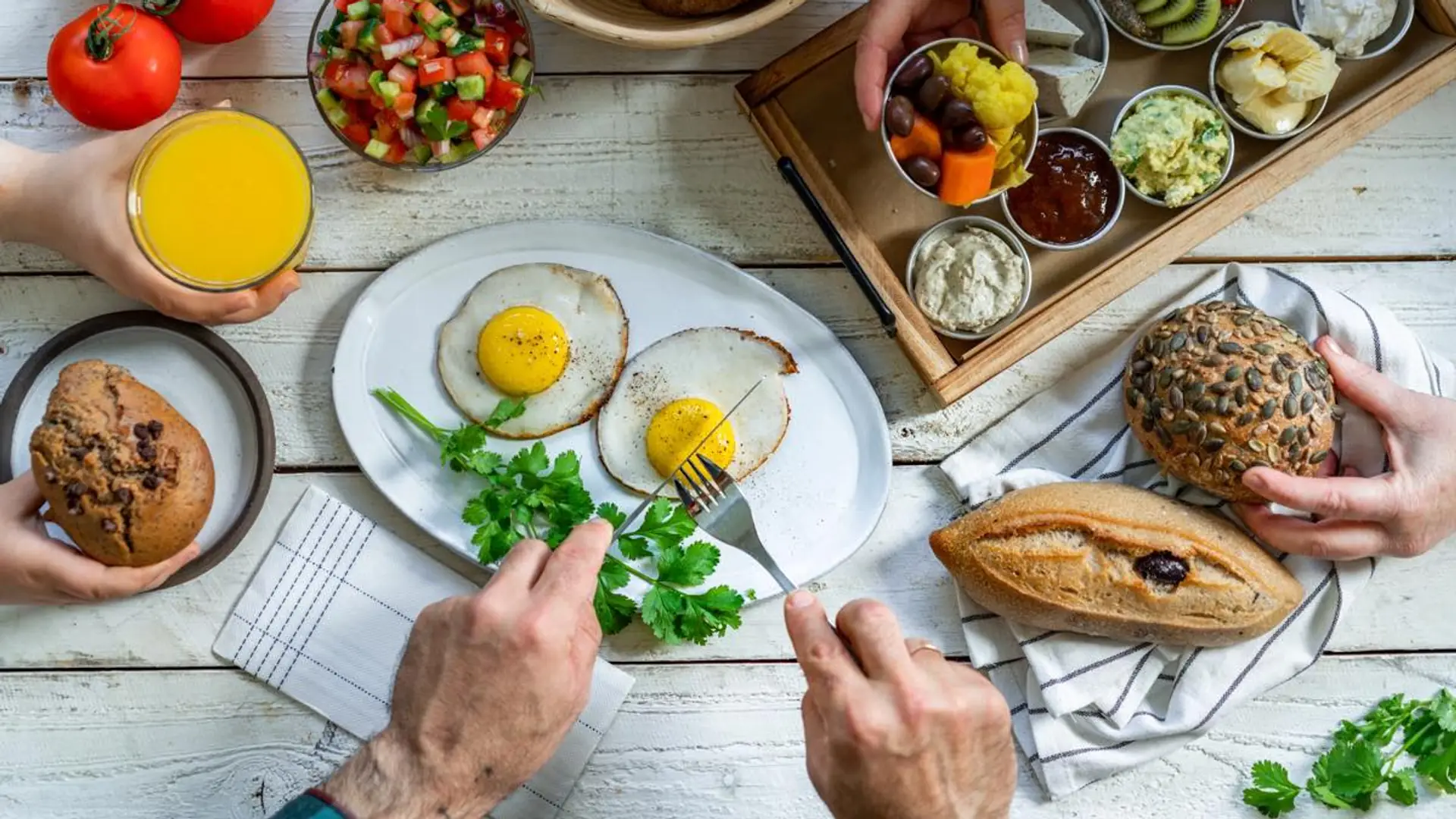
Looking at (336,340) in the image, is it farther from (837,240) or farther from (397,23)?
(837,240)

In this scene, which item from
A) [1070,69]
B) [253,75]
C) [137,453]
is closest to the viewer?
[137,453]

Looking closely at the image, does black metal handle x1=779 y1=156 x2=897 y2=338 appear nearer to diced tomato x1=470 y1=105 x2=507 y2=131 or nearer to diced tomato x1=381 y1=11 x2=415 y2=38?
diced tomato x1=470 y1=105 x2=507 y2=131

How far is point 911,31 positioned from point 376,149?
1286 millimetres

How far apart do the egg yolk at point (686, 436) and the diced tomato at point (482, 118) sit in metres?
0.80

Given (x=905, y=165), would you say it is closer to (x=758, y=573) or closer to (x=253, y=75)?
(x=758, y=573)

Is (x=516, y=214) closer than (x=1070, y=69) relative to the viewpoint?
No

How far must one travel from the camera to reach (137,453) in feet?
7.99

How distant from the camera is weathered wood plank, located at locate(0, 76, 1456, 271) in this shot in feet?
9.16

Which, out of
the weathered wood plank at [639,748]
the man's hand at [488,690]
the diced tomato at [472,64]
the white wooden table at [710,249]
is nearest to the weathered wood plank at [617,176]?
the white wooden table at [710,249]

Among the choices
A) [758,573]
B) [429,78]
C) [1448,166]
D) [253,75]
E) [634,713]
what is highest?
[1448,166]

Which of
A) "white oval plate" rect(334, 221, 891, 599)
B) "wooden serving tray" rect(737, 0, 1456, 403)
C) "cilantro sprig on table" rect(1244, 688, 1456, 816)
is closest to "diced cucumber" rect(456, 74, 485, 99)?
"white oval plate" rect(334, 221, 891, 599)

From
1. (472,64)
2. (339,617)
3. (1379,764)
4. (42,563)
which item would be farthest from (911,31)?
(42,563)

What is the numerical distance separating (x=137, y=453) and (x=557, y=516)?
92cm

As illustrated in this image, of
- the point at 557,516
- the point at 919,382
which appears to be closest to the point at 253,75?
the point at 557,516
